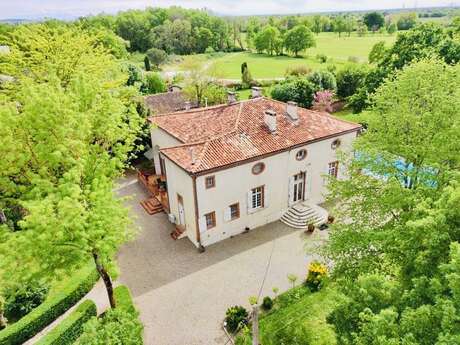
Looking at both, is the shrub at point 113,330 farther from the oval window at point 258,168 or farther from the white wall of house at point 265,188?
the oval window at point 258,168

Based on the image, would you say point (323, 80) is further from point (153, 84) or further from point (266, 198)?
point (266, 198)

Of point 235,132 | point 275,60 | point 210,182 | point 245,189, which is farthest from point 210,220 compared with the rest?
point 275,60

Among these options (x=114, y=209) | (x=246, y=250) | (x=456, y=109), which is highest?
(x=456, y=109)

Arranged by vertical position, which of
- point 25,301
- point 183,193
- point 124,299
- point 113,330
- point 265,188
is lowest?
point 25,301

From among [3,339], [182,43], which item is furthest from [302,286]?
[182,43]

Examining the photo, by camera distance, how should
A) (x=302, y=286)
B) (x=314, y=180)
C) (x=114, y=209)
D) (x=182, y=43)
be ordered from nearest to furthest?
(x=114, y=209), (x=302, y=286), (x=314, y=180), (x=182, y=43)

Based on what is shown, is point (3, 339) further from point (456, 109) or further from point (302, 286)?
point (456, 109)
